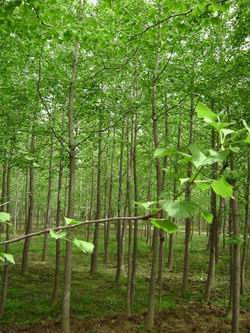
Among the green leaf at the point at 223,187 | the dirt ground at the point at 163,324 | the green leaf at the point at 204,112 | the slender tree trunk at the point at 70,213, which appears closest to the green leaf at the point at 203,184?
the green leaf at the point at 223,187

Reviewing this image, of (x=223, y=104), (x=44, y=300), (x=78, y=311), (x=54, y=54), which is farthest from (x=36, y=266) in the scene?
(x=223, y=104)

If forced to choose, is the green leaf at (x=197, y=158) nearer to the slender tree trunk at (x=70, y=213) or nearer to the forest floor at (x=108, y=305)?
the slender tree trunk at (x=70, y=213)

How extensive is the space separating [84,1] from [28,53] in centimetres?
229

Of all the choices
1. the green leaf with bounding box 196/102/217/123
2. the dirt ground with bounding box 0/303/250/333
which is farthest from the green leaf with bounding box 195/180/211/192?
the dirt ground with bounding box 0/303/250/333

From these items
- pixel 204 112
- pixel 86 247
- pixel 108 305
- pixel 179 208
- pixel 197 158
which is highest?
pixel 204 112

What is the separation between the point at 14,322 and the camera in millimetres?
11945

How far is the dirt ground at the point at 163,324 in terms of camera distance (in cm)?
1119

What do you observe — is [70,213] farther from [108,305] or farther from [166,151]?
[166,151]

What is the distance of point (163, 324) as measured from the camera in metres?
12.0

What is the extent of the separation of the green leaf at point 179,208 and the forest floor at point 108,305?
37.2 ft

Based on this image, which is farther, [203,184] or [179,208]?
[203,184]

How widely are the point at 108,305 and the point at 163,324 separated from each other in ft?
9.34

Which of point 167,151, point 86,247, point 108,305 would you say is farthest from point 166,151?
point 108,305

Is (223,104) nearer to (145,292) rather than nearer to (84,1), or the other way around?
(84,1)
